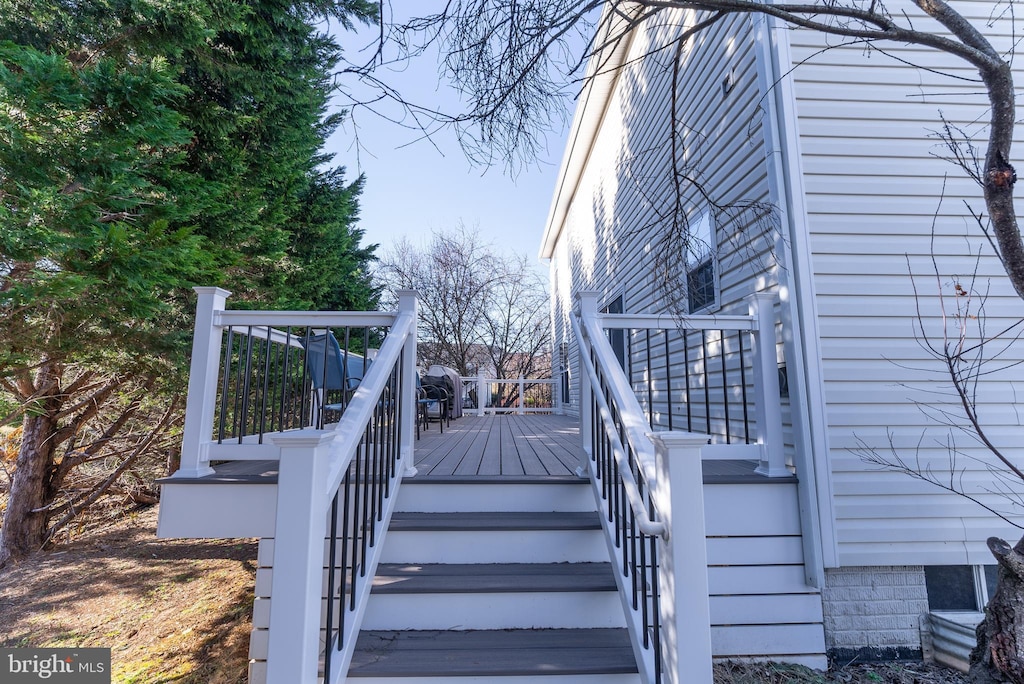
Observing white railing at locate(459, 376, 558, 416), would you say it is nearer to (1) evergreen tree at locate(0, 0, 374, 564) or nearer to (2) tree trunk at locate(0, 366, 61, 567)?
(1) evergreen tree at locate(0, 0, 374, 564)

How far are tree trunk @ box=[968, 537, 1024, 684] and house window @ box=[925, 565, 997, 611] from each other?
→ 24.2 inches

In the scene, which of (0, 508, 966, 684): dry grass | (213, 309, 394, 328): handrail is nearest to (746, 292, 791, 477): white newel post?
(0, 508, 966, 684): dry grass

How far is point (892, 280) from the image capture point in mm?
2613

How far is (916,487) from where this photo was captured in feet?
8.11

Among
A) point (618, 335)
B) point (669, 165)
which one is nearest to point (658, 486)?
point (669, 165)

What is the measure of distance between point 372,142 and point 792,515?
2.81 metres

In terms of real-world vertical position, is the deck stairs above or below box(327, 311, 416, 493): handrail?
below

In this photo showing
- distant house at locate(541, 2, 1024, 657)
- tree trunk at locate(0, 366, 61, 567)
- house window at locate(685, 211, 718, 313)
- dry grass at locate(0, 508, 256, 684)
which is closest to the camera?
distant house at locate(541, 2, 1024, 657)

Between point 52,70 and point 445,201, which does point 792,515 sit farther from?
point 52,70

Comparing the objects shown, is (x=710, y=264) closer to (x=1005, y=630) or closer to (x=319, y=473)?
(x=1005, y=630)

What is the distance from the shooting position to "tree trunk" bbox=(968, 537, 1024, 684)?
70.1 inches

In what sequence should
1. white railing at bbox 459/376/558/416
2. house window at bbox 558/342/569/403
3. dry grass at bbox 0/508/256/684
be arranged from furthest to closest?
white railing at bbox 459/376/558/416 < house window at bbox 558/342/569/403 < dry grass at bbox 0/508/256/684

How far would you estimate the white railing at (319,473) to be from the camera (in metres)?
1.34

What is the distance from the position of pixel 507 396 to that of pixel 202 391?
14202 mm
